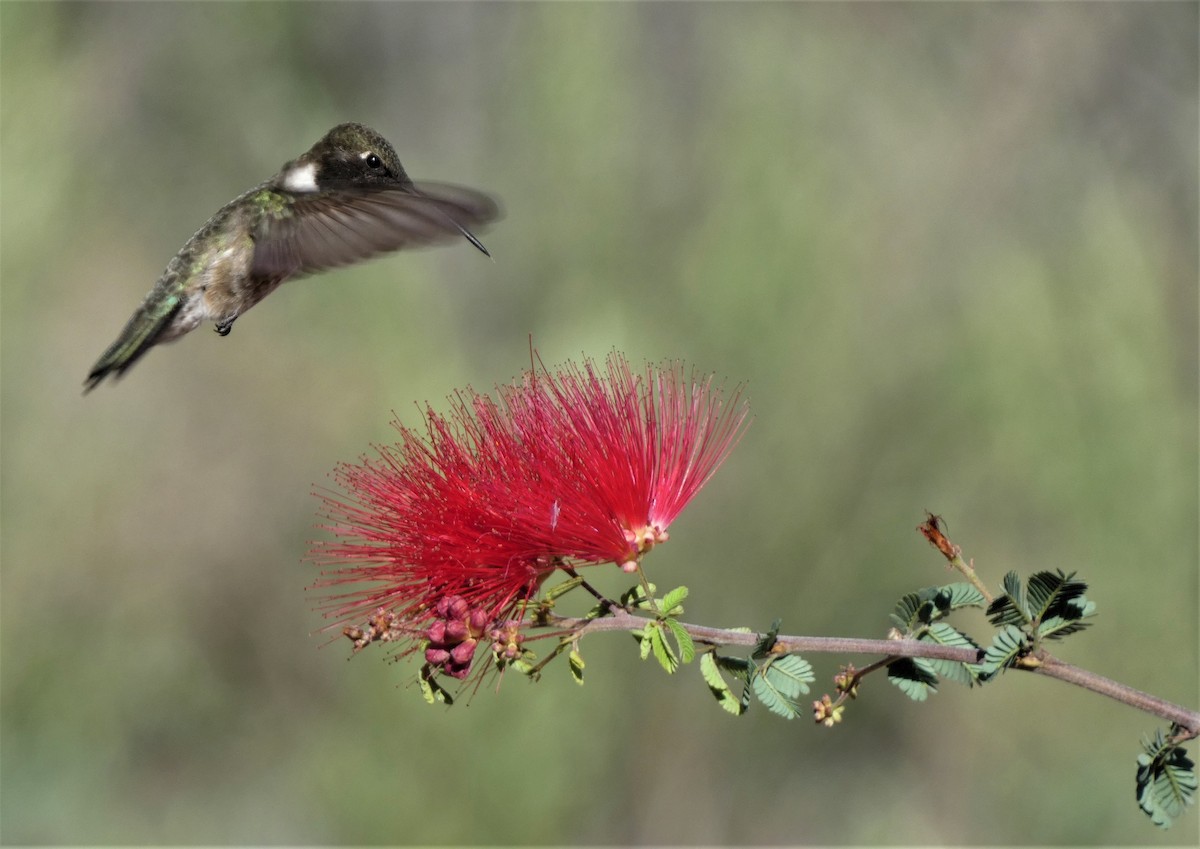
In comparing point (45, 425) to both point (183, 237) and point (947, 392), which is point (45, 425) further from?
point (947, 392)

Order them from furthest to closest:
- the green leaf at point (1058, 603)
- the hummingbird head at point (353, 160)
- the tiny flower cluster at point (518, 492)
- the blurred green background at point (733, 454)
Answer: the blurred green background at point (733, 454) → the hummingbird head at point (353, 160) → the tiny flower cluster at point (518, 492) → the green leaf at point (1058, 603)

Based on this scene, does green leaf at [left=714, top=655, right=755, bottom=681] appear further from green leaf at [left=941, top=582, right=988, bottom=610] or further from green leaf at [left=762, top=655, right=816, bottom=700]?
green leaf at [left=941, top=582, right=988, bottom=610]

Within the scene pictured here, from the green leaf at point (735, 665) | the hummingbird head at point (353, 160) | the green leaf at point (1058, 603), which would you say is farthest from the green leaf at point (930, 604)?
the hummingbird head at point (353, 160)

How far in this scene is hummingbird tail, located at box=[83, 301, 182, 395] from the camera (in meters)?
2.43

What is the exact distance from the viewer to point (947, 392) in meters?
5.47

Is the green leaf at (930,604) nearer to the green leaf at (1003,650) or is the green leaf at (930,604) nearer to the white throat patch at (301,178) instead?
the green leaf at (1003,650)

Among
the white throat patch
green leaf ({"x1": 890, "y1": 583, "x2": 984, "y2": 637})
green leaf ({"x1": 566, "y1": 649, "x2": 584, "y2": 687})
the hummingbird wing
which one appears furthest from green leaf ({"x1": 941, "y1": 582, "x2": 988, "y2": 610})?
the white throat patch

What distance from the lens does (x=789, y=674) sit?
1.50 meters

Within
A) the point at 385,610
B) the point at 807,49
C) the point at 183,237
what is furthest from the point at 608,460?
the point at 183,237

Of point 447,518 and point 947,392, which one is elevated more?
point 947,392

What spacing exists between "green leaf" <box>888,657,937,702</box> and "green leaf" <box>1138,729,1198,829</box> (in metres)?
0.26

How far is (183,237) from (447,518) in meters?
6.11

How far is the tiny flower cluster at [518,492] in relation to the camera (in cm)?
164

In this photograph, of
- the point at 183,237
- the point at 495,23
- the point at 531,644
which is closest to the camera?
the point at 531,644
